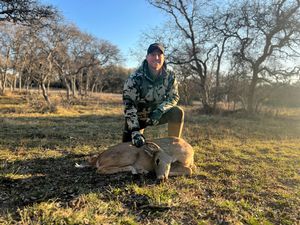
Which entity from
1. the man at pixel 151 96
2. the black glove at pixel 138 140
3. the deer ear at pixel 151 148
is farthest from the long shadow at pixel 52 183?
the man at pixel 151 96

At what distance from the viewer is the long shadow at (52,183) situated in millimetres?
3286

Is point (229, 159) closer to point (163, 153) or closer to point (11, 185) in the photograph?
point (163, 153)

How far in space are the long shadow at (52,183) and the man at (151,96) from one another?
2.01 ft

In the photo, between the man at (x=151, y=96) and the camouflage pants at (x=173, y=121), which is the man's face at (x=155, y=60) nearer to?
the man at (x=151, y=96)

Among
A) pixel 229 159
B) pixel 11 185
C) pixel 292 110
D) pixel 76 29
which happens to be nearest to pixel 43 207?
pixel 11 185

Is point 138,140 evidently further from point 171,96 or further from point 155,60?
point 155,60

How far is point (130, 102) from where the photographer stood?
430 centimetres

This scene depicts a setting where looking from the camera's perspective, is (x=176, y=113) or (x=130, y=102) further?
(x=176, y=113)

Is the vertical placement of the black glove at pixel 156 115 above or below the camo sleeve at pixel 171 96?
below

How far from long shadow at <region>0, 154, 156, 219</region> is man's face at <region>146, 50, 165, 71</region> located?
1483 millimetres

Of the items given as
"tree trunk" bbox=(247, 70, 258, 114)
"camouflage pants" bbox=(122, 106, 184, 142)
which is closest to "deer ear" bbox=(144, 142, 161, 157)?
"camouflage pants" bbox=(122, 106, 184, 142)

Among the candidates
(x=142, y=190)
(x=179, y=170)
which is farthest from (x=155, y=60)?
(x=142, y=190)

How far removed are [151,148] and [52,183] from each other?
132cm

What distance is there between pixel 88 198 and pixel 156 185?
3.00ft
